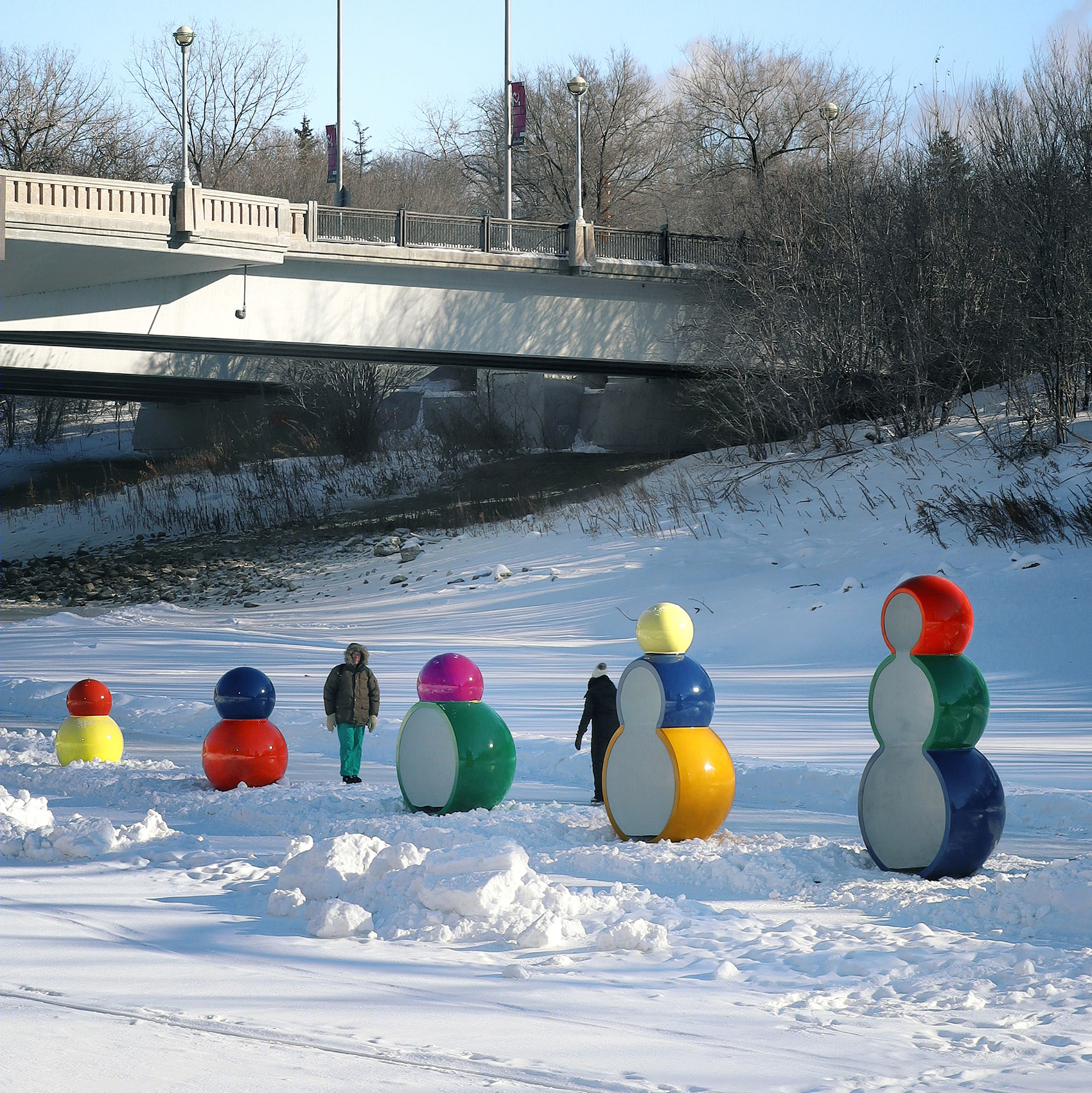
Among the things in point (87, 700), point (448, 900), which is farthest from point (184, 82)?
point (448, 900)

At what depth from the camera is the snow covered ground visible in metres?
5.06

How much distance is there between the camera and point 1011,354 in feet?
92.8

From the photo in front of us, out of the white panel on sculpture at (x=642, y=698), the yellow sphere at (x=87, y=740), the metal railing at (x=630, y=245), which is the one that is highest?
the metal railing at (x=630, y=245)

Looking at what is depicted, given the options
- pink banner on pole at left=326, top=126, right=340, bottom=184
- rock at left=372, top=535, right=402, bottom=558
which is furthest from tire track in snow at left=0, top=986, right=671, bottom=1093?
pink banner on pole at left=326, top=126, right=340, bottom=184

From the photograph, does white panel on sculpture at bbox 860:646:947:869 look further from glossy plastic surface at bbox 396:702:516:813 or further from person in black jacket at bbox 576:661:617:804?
glossy plastic surface at bbox 396:702:516:813

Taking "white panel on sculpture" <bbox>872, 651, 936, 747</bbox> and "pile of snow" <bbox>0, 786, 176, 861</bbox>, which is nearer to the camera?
"white panel on sculpture" <bbox>872, 651, 936, 747</bbox>

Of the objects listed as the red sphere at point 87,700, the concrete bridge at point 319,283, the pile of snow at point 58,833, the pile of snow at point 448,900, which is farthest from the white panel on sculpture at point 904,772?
the concrete bridge at point 319,283

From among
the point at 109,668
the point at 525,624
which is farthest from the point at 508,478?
the point at 109,668

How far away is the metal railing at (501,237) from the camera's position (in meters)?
31.2

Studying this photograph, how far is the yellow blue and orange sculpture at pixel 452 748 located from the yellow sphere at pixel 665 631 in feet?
5.07

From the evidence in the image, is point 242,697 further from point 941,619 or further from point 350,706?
point 941,619

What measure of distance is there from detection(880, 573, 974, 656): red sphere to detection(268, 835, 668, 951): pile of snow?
2.48 metres

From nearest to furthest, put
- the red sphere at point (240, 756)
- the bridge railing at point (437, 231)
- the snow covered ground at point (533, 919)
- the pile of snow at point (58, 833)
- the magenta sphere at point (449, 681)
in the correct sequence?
the snow covered ground at point (533, 919) < the pile of snow at point (58, 833) < the magenta sphere at point (449, 681) < the red sphere at point (240, 756) < the bridge railing at point (437, 231)

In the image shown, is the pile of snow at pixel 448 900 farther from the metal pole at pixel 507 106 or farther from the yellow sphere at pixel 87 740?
the metal pole at pixel 507 106
